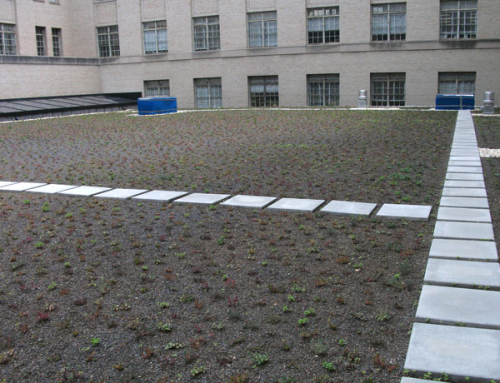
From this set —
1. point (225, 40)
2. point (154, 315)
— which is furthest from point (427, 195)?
point (225, 40)

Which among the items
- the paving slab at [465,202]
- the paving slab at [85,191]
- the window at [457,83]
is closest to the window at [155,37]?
the window at [457,83]

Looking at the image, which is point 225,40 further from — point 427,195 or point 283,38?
point 427,195

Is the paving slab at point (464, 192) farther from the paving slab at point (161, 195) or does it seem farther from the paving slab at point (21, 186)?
the paving slab at point (21, 186)

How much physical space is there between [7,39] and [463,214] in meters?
34.3

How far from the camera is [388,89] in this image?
31188 millimetres

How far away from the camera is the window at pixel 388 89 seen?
3091cm

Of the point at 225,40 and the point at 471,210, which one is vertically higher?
the point at 225,40

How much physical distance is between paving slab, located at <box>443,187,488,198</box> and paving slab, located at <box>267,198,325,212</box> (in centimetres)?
179

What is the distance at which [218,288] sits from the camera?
14.9 ft

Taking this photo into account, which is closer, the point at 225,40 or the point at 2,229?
the point at 2,229

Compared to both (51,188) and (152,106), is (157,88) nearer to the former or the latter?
(152,106)

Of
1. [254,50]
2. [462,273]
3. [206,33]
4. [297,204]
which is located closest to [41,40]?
[206,33]

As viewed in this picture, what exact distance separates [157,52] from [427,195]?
31492 millimetres

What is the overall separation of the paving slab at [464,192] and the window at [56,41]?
1392 inches
